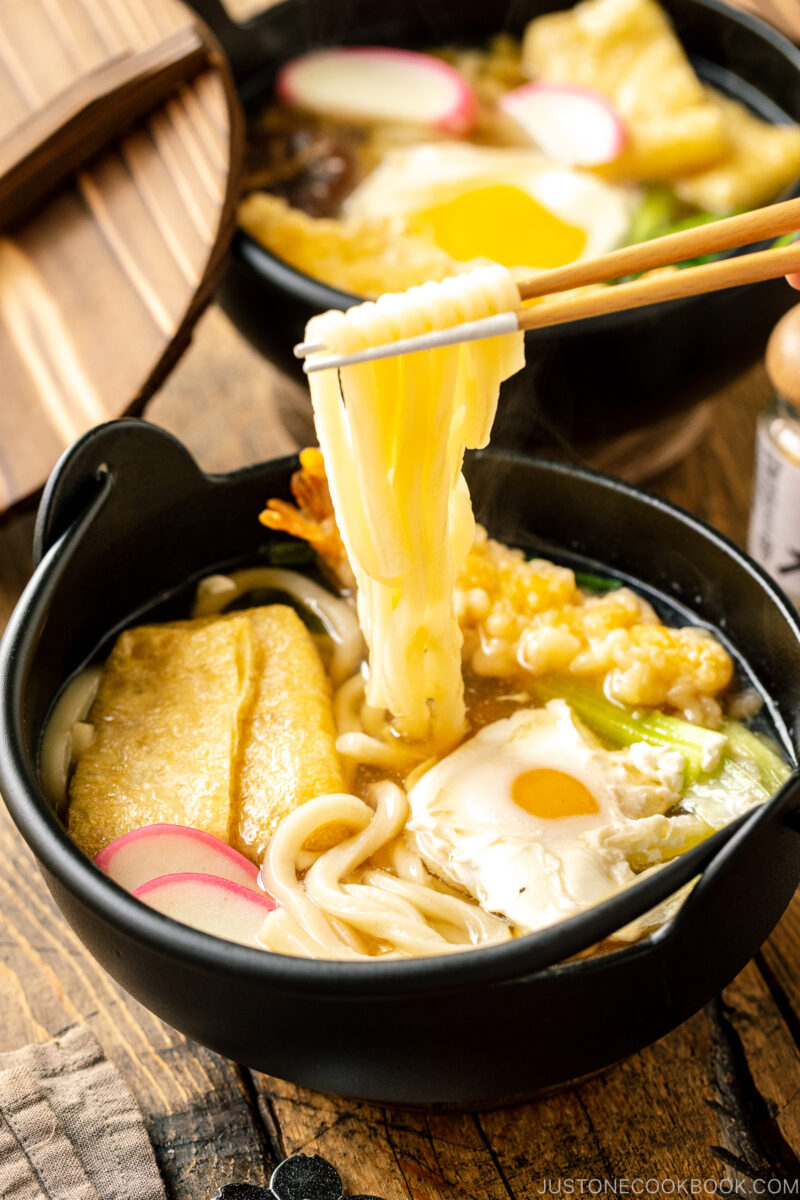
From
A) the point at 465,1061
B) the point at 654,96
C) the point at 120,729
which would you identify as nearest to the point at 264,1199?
the point at 465,1061

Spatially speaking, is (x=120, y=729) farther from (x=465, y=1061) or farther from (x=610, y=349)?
(x=610, y=349)

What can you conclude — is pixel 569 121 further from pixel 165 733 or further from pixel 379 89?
pixel 165 733

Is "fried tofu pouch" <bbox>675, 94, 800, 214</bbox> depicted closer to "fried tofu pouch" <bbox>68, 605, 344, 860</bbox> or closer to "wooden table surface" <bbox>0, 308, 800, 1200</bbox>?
"fried tofu pouch" <bbox>68, 605, 344, 860</bbox>

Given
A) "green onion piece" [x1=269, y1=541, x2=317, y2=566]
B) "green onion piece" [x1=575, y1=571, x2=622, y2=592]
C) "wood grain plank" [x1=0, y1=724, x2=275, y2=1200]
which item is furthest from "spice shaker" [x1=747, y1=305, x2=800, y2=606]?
"wood grain plank" [x1=0, y1=724, x2=275, y2=1200]

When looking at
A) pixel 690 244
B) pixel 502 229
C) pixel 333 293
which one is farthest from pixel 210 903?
pixel 502 229

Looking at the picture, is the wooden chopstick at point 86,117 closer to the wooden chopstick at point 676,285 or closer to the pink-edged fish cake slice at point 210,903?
the wooden chopstick at point 676,285
